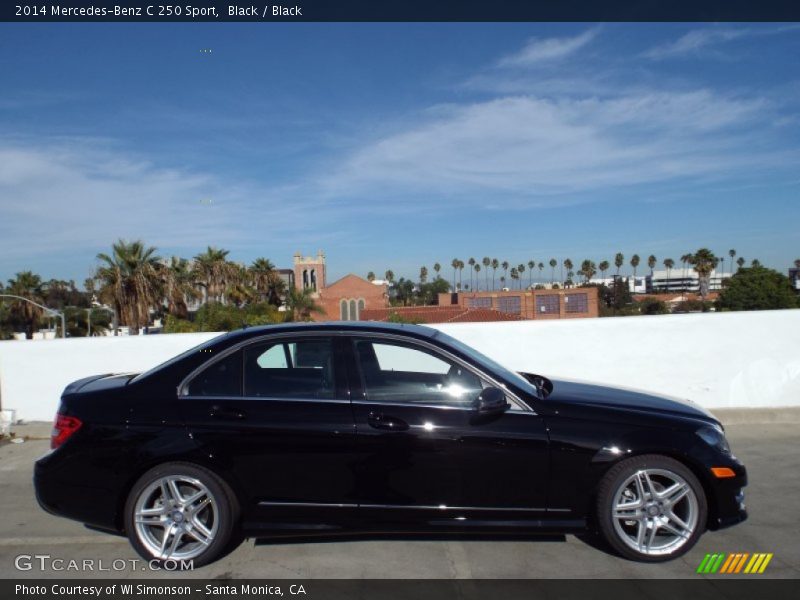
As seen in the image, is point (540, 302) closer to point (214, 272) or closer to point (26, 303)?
point (214, 272)

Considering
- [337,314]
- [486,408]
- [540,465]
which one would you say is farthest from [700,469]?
[337,314]

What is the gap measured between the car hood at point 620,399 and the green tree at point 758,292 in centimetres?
5085

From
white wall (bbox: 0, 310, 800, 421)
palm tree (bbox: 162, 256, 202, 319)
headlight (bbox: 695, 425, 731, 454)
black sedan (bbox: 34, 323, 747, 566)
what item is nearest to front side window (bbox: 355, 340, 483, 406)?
black sedan (bbox: 34, 323, 747, 566)

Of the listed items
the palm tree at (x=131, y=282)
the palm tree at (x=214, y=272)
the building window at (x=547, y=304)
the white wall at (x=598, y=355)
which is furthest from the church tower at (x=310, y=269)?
the white wall at (x=598, y=355)

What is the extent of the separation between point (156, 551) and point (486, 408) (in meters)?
2.22

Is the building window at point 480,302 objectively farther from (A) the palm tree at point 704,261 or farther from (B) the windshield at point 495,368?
(B) the windshield at point 495,368

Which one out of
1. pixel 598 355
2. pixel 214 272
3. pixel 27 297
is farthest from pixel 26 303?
pixel 598 355

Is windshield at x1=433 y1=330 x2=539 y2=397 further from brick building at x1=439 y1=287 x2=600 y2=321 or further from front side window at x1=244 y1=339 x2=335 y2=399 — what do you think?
brick building at x1=439 y1=287 x2=600 y2=321

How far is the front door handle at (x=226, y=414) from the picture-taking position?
3955 mm

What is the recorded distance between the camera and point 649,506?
154 inches

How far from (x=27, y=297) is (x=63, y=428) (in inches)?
2332

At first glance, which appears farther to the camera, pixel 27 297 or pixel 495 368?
pixel 27 297

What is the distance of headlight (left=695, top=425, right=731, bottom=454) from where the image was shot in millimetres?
3992

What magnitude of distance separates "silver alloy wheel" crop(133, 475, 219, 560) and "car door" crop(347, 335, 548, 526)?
0.99 meters
